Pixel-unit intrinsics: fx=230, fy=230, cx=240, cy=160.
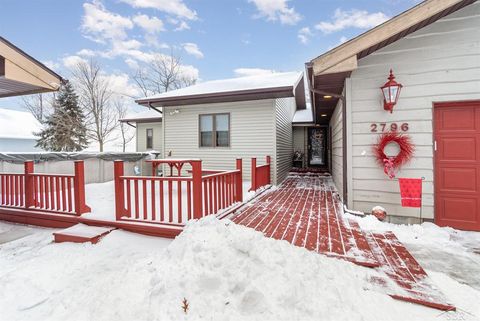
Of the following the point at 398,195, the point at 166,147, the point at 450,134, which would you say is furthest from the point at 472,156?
the point at 166,147

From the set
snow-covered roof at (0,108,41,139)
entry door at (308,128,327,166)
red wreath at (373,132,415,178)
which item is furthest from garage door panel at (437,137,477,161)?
snow-covered roof at (0,108,41,139)

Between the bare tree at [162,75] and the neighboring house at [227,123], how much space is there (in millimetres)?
15726

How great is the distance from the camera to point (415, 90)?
3895 mm

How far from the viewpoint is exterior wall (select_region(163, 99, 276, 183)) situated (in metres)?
7.82

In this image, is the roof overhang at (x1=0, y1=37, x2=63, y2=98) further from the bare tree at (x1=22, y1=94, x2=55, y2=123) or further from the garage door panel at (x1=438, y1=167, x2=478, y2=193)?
the bare tree at (x1=22, y1=94, x2=55, y2=123)

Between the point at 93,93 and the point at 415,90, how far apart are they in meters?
21.5

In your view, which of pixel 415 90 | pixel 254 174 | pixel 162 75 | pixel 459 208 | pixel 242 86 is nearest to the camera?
pixel 459 208

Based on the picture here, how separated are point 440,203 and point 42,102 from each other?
2984 centimetres

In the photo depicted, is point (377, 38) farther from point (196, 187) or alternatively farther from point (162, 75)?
point (162, 75)

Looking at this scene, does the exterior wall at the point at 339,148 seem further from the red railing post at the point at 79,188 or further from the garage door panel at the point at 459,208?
the red railing post at the point at 79,188

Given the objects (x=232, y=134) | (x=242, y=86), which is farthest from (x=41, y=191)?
(x=242, y=86)

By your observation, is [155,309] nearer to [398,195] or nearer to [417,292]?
[417,292]

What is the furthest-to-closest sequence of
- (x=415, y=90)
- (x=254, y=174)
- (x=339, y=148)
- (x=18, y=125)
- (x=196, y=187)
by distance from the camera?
(x=18, y=125), (x=339, y=148), (x=254, y=174), (x=415, y=90), (x=196, y=187)

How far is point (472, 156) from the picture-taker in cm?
370
